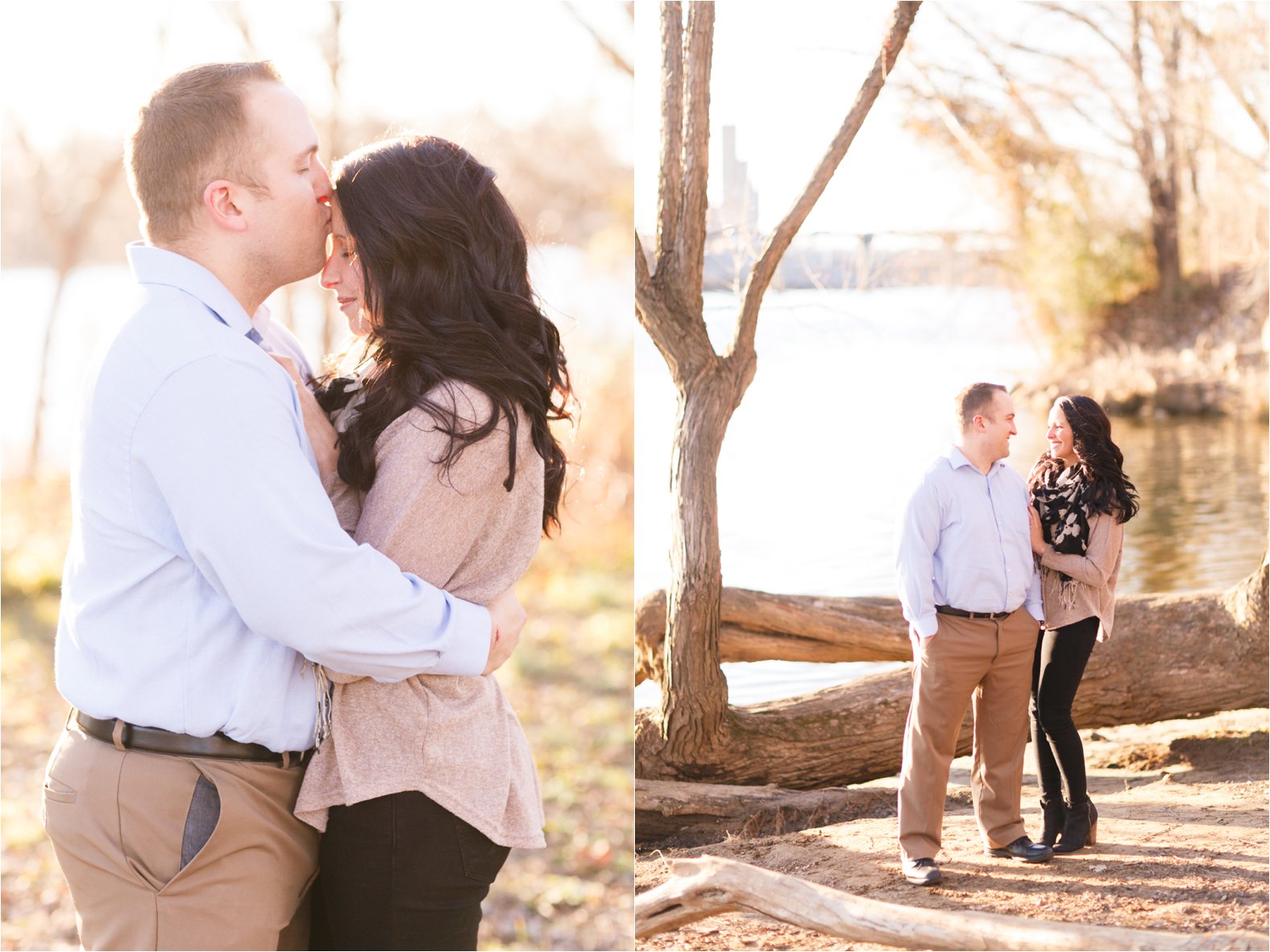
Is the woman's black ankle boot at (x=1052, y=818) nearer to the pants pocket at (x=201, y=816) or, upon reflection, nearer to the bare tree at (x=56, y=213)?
the pants pocket at (x=201, y=816)

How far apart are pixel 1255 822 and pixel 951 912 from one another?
0.66 meters

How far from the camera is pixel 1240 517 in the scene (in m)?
2.68

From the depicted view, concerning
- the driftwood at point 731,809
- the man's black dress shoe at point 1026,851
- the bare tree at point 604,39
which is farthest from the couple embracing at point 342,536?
the bare tree at point 604,39

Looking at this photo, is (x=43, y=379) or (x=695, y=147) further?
(x=43, y=379)

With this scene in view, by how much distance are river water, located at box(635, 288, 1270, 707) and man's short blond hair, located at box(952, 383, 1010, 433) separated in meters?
0.03

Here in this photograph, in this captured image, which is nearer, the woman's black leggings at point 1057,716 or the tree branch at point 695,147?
the woman's black leggings at point 1057,716

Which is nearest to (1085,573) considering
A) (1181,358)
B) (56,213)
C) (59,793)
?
(1181,358)

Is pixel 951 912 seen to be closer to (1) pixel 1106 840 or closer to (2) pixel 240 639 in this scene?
(1) pixel 1106 840

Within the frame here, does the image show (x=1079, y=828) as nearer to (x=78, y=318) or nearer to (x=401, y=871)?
(x=401, y=871)

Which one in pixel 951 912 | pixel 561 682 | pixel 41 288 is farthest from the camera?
pixel 41 288

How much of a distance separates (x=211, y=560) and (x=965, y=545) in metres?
1.47

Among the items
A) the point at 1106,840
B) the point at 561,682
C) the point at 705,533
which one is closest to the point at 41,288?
the point at 561,682

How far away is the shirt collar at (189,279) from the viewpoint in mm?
1979

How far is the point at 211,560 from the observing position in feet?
5.89
